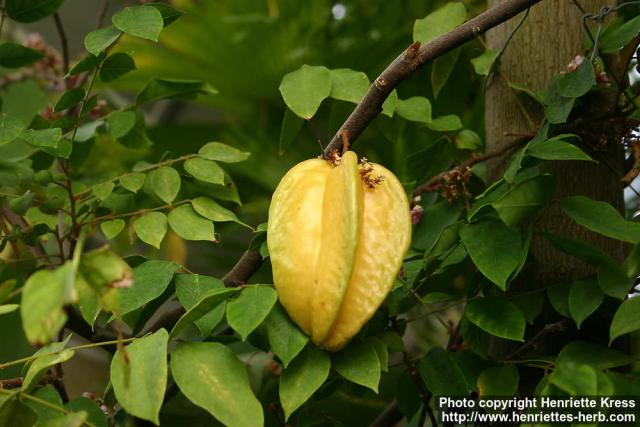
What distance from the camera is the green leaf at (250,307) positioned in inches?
28.6

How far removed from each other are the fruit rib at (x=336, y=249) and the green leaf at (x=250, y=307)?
47 millimetres

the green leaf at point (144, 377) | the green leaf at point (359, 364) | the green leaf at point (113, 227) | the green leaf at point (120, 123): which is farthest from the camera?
the green leaf at point (120, 123)

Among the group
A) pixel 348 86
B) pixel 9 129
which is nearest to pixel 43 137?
pixel 9 129

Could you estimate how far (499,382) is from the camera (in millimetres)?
857

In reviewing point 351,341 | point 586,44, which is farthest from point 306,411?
point 586,44

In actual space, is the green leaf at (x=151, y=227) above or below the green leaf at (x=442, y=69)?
below

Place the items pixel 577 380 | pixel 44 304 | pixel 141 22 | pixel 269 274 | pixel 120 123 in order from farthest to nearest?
pixel 269 274, pixel 120 123, pixel 141 22, pixel 577 380, pixel 44 304

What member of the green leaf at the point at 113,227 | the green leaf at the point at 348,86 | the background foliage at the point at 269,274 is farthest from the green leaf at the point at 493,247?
the green leaf at the point at 113,227

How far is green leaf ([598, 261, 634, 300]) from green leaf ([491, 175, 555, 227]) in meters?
0.10

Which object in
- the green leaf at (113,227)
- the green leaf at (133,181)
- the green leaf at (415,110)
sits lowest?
the green leaf at (113,227)

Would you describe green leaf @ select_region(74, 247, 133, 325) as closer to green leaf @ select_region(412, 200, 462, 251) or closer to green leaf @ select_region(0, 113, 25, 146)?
green leaf @ select_region(0, 113, 25, 146)

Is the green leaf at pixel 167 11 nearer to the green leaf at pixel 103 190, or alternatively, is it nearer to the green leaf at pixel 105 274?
the green leaf at pixel 103 190

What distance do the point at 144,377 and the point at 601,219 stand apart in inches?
19.4

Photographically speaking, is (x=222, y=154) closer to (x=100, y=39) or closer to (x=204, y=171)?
(x=204, y=171)
